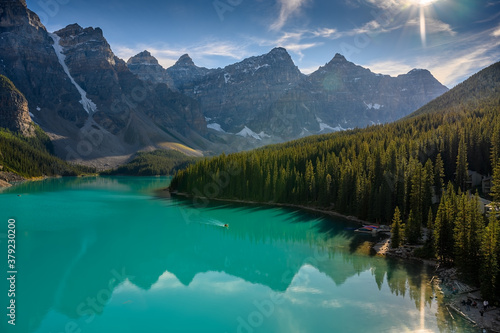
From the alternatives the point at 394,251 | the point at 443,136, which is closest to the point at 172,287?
the point at 394,251

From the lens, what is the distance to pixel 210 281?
36.4 m

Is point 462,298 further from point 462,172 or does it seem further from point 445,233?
point 462,172

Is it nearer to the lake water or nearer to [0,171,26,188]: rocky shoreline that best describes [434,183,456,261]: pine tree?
the lake water

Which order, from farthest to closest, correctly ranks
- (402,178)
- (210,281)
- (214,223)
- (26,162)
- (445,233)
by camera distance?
(26,162) < (214,223) < (402,178) < (445,233) < (210,281)

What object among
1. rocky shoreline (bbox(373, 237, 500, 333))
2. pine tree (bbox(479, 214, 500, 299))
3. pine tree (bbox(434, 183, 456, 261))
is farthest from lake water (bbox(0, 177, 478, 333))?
pine tree (bbox(479, 214, 500, 299))

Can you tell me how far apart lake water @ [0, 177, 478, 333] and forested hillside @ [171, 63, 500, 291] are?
580cm

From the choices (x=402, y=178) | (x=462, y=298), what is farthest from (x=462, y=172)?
(x=462, y=298)

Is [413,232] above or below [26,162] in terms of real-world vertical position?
below

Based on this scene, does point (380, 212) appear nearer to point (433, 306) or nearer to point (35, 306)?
point (433, 306)

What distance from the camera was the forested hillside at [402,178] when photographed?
3639cm

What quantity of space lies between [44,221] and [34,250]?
21794 millimetres

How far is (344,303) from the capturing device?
100.0 ft

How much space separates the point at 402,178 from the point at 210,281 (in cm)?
4214

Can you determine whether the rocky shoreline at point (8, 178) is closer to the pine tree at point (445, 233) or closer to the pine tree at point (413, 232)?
the pine tree at point (413, 232)
